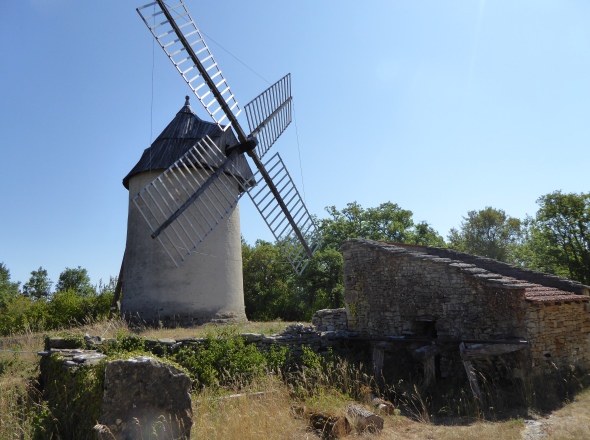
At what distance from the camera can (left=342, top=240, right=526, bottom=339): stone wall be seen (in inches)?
304

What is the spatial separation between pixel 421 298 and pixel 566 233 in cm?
1821

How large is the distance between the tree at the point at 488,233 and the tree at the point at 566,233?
249 inches

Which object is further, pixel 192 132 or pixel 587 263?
pixel 587 263

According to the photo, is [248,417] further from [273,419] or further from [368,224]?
[368,224]

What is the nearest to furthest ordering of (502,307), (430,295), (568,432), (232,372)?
(568,432), (232,372), (502,307), (430,295)

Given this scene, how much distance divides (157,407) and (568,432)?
5.17 m

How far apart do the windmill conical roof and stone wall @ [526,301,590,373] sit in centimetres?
805

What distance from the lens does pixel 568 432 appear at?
5438mm

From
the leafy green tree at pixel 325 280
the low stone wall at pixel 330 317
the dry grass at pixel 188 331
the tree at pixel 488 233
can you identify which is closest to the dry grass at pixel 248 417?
the dry grass at pixel 188 331

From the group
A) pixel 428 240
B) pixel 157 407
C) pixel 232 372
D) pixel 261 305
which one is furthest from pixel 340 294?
pixel 157 407

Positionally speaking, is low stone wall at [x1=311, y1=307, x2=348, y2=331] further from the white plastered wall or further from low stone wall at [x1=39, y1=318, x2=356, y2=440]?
low stone wall at [x1=39, y1=318, x2=356, y2=440]

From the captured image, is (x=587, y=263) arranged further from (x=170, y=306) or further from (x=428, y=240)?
(x=170, y=306)

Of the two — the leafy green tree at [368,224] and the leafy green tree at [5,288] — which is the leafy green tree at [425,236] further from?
the leafy green tree at [5,288]

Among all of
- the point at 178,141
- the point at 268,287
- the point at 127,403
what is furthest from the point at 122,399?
the point at 268,287
